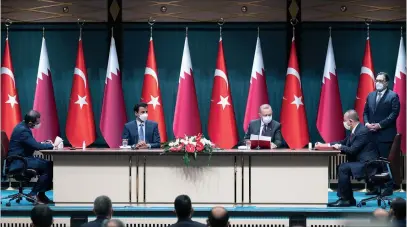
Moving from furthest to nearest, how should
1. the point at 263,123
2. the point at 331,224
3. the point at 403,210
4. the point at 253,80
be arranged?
the point at 253,80 < the point at 263,123 < the point at 331,224 < the point at 403,210

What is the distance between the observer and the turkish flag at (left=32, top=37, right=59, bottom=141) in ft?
36.6

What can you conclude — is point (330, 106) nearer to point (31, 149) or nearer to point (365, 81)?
point (365, 81)

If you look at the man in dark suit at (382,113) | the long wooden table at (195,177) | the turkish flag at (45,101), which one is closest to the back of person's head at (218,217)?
the long wooden table at (195,177)

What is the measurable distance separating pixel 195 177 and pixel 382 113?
3.17 m

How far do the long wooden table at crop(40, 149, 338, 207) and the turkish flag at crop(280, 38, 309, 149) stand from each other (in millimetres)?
2587

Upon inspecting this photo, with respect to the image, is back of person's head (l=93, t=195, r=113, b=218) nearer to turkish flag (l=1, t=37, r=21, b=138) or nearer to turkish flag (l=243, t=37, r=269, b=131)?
turkish flag (l=243, t=37, r=269, b=131)

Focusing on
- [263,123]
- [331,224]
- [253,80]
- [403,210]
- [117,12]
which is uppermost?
[117,12]

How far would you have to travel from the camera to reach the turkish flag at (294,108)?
1102 cm

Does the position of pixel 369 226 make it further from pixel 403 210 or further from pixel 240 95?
pixel 240 95

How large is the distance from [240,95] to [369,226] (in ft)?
25.3

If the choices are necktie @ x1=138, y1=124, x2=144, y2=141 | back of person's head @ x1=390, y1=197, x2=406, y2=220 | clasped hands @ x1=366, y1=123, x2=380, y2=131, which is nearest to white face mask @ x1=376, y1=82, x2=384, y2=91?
clasped hands @ x1=366, y1=123, x2=380, y2=131

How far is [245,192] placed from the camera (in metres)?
8.51

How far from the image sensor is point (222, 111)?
36.5ft

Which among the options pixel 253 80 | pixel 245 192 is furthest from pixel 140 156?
pixel 253 80
